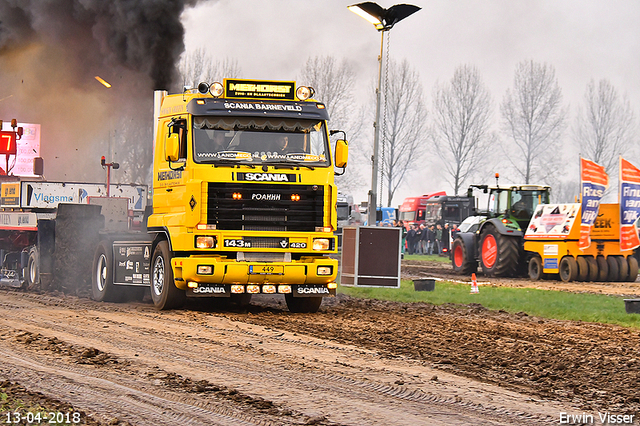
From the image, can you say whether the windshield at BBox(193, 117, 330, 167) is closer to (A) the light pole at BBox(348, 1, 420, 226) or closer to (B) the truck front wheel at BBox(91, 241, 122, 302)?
(B) the truck front wheel at BBox(91, 241, 122, 302)

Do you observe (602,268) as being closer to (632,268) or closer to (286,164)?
(632,268)

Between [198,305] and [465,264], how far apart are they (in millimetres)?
14247

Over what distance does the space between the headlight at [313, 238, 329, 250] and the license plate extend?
2.11ft

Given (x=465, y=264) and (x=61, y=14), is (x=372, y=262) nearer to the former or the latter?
(x=465, y=264)

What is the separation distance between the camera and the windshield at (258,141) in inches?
499

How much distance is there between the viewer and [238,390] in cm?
695

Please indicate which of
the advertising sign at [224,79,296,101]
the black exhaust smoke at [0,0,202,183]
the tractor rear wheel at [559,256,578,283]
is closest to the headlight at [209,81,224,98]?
the advertising sign at [224,79,296,101]

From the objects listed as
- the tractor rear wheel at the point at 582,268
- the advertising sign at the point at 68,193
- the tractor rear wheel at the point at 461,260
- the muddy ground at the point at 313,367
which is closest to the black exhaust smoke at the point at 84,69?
the advertising sign at the point at 68,193

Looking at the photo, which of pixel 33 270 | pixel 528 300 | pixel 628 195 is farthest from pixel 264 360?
pixel 628 195

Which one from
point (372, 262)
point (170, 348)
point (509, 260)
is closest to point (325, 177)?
point (170, 348)

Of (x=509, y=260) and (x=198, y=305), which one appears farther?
(x=509, y=260)

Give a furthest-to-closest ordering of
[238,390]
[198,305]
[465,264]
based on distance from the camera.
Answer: [465,264] → [198,305] → [238,390]

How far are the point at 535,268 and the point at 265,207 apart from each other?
14.3 m

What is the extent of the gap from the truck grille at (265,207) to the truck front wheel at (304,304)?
1547mm
